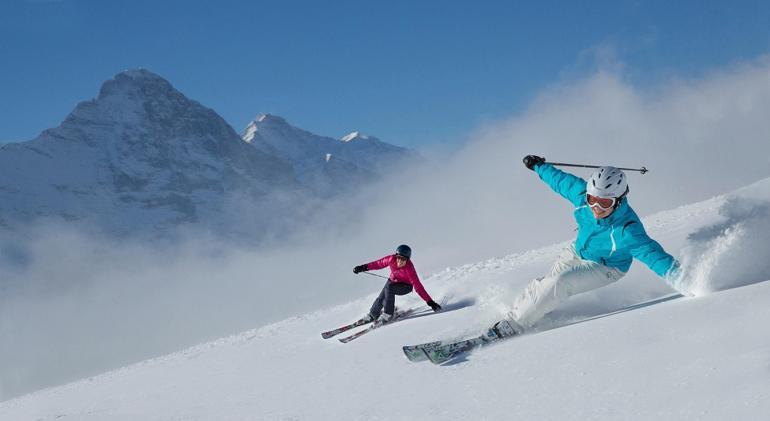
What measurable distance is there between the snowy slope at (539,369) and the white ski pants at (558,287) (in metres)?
0.17

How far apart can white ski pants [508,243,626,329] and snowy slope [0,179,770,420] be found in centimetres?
17

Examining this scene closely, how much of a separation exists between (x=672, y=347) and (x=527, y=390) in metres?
0.99

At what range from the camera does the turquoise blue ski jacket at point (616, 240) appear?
5.18m

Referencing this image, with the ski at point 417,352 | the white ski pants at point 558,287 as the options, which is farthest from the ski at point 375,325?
the white ski pants at point 558,287

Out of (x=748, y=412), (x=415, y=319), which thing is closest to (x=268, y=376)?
(x=415, y=319)

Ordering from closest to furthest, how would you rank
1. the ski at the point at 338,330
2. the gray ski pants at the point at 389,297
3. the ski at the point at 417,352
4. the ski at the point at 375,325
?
the ski at the point at 417,352 → the ski at the point at 375,325 → the ski at the point at 338,330 → the gray ski pants at the point at 389,297

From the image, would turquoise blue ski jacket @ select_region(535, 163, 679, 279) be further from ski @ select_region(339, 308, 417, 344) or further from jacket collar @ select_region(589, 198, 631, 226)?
ski @ select_region(339, 308, 417, 344)

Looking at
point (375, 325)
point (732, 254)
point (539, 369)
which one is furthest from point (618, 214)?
point (375, 325)

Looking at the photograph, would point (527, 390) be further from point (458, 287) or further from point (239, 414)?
point (458, 287)

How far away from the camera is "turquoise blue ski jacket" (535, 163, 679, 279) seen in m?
5.18

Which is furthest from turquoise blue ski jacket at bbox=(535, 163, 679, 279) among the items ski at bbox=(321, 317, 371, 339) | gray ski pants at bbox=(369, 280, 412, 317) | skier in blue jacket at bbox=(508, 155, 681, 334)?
ski at bbox=(321, 317, 371, 339)

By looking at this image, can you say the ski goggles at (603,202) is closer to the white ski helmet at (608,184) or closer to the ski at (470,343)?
the white ski helmet at (608,184)

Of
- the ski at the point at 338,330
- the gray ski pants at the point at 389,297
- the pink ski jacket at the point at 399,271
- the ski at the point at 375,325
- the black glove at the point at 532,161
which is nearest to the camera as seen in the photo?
the black glove at the point at 532,161

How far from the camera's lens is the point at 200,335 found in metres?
158
